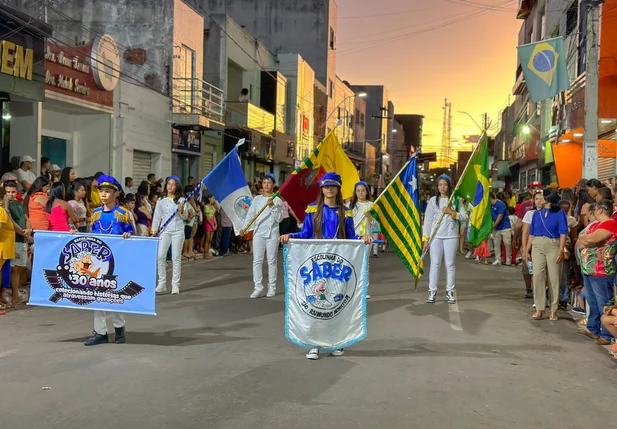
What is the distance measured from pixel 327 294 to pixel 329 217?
0.89m

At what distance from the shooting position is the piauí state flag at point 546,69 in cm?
1461

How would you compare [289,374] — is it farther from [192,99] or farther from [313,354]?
[192,99]

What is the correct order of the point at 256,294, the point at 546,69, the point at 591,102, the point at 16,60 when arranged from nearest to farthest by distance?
the point at 256,294, the point at 591,102, the point at 546,69, the point at 16,60

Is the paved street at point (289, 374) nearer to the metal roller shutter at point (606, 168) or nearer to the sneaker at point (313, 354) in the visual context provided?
the sneaker at point (313, 354)

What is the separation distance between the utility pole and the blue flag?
706cm

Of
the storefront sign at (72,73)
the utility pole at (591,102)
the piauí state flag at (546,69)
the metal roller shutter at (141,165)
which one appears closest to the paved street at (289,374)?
the utility pole at (591,102)

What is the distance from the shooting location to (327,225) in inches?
282

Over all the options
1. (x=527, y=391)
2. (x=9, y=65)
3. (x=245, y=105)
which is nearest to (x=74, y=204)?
(x=9, y=65)

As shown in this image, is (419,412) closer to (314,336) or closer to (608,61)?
(314,336)

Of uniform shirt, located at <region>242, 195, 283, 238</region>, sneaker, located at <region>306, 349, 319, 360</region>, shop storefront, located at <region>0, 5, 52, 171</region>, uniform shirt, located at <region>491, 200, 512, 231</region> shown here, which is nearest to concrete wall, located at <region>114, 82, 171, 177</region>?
shop storefront, located at <region>0, 5, 52, 171</region>

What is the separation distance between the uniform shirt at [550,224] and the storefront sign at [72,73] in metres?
13.2

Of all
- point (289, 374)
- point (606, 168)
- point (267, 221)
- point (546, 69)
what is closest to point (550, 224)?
point (267, 221)

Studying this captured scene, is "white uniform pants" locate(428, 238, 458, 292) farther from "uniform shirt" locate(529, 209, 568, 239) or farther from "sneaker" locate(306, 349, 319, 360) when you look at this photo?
"sneaker" locate(306, 349, 319, 360)

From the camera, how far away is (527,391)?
5.83 m
